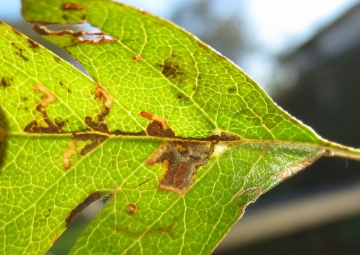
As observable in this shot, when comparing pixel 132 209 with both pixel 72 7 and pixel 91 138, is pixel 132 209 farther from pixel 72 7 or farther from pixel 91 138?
pixel 72 7

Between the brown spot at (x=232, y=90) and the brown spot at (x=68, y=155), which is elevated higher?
the brown spot at (x=232, y=90)

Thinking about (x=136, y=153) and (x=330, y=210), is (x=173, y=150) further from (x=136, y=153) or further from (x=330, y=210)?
(x=330, y=210)

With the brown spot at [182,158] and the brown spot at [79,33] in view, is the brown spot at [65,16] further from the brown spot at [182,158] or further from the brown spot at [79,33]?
the brown spot at [182,158]

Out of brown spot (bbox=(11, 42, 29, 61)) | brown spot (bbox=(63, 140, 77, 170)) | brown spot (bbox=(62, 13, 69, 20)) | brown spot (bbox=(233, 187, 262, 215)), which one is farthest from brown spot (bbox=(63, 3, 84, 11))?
brown spot (bbox=(233, 187, 262, 215))

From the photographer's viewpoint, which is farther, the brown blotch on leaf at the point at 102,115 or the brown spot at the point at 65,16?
the brown blotch on leaf at the point at 102,115

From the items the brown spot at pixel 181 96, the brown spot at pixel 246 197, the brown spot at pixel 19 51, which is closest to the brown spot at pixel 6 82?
the brown spot at pixel 19 51

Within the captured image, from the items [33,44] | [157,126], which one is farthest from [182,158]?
[33,44]
